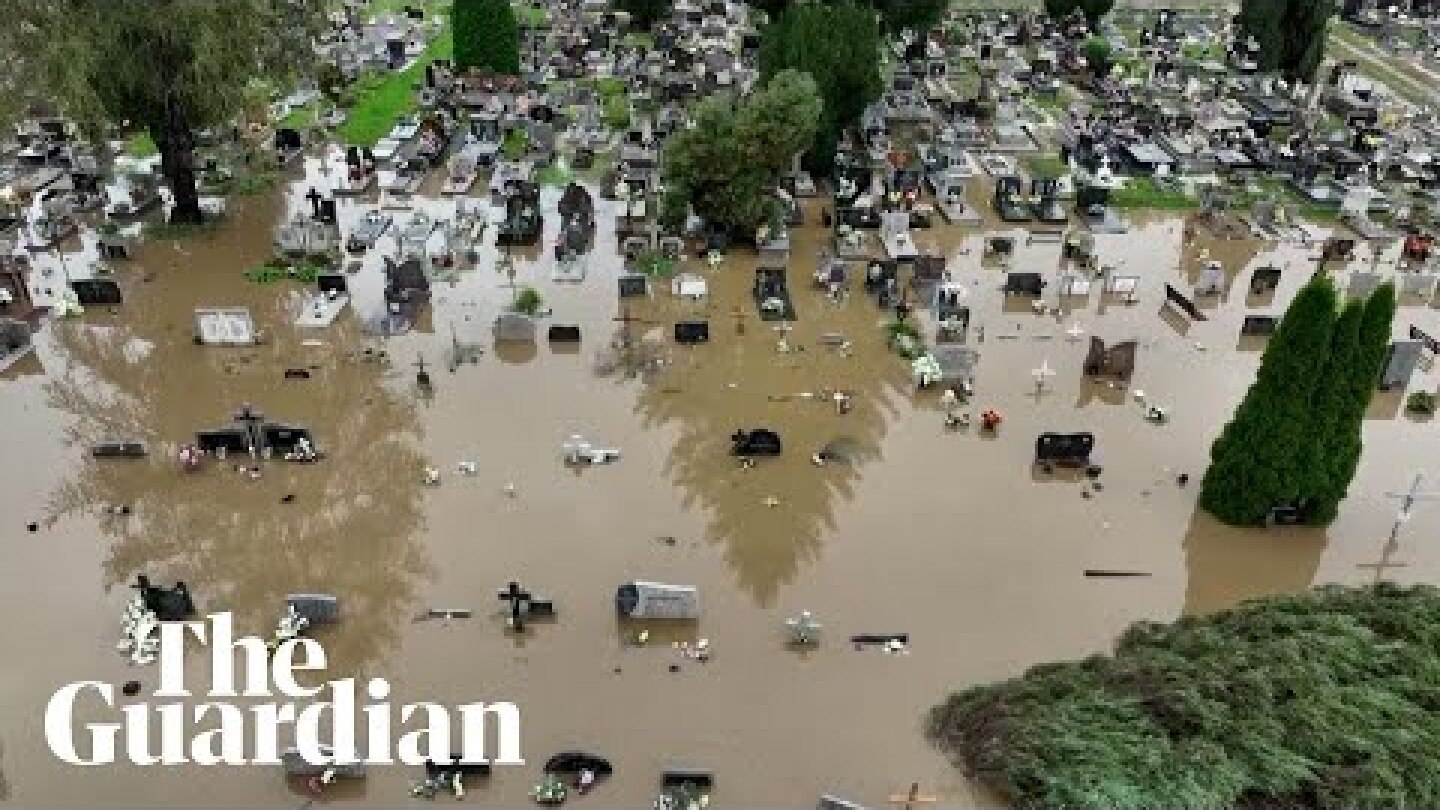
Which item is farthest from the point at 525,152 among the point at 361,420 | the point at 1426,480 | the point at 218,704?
the point at 1426,480

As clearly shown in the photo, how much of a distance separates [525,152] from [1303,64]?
34470mm

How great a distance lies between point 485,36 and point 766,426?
28.6 m

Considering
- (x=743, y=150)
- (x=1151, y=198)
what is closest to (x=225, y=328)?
(x=743, y=150)

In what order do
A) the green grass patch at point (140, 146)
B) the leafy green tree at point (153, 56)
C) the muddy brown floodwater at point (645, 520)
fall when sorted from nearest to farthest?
1. the muddy brown floodwater at point (645, 520)
2. the leafy green tree at point (153, 56)
3. the green grass patch at point (140, 146)

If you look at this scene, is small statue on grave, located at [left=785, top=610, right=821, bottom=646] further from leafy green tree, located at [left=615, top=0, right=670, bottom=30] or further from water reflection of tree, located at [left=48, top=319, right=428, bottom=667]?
leafy green tree, located at [left=615, top=0, right=670, bottom=30]

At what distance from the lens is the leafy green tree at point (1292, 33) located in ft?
161

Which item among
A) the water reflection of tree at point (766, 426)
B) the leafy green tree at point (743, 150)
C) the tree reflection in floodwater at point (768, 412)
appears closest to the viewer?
the water reflection of tree at point (766, 426)

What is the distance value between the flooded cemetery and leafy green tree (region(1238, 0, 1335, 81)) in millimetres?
7676

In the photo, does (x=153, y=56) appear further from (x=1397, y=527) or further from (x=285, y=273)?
(x=1397, y=527)

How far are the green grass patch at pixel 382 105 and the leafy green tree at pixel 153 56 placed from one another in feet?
29.0

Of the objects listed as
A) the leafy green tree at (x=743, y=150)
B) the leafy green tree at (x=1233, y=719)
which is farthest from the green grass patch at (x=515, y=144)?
the leafy green tree at (x=1233, y=719)

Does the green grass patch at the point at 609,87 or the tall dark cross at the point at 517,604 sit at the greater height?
the green grass patch at the point at 609,87

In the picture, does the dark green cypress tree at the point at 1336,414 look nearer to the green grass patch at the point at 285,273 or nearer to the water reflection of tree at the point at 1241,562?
the water reflection of tree at the point at 1241,562

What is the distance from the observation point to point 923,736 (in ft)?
56.2
